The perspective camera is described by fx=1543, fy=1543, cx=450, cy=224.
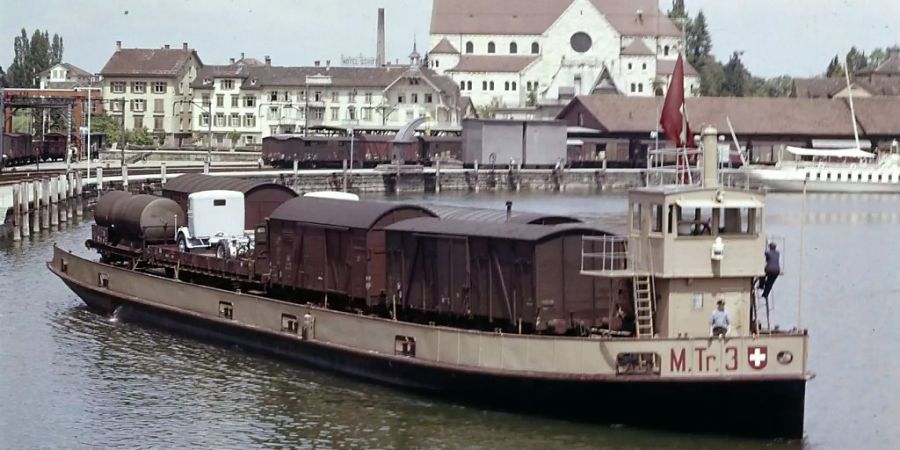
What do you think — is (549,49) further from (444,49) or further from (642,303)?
(642,303)

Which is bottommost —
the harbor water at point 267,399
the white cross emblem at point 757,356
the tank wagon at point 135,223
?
the harbor water at point 267,399

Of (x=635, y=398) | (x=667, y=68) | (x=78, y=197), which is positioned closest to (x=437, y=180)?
(x=78, y=197)

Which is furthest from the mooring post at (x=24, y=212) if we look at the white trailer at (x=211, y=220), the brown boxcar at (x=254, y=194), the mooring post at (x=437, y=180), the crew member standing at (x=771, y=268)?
the mooring post at (x=437, y=180)

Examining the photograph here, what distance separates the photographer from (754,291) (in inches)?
1137

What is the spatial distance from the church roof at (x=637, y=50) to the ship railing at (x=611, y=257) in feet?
494

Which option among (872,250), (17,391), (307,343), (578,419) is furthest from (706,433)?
(872,250)

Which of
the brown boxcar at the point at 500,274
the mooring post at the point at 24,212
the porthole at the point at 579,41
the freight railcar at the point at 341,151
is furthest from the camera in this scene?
the porthole at the point at 579,41

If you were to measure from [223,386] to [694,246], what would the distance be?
11213 millimetres

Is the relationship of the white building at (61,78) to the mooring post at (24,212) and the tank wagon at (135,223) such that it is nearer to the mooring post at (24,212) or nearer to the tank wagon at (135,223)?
the mooring post at (24,212)

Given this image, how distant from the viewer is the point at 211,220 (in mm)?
42312

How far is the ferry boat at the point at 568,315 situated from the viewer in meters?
27.6

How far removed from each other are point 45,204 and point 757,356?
49.3 meters

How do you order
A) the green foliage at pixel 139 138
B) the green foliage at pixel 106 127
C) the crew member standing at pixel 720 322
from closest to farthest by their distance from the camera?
the crew member standing at pixel 720 322 < the green foliage at pixel 106 127 < the green foliage at pixel 139 138

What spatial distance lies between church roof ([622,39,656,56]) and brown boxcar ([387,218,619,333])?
148 m
